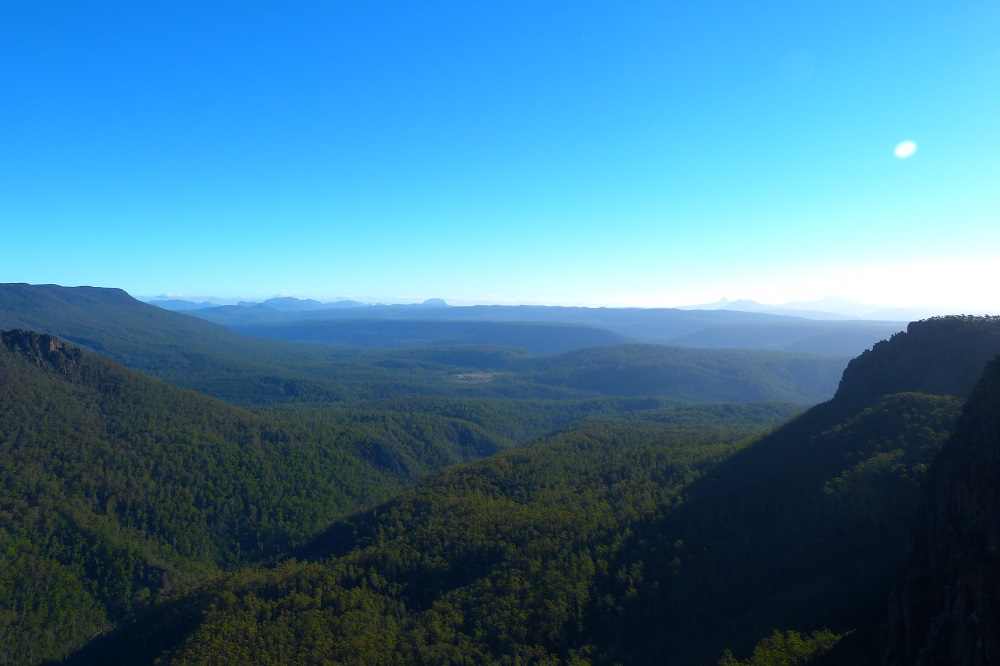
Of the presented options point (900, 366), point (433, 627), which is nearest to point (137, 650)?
point (433, 627)

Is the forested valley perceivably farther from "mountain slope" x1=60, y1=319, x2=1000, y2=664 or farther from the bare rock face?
the bare rock face

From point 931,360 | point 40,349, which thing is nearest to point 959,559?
point 931,360

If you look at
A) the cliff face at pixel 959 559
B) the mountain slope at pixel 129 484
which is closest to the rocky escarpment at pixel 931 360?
the cliff face at pixel 959 559

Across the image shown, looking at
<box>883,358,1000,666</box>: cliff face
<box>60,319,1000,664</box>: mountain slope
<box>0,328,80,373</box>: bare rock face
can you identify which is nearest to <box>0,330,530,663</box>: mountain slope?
<box>0,328,80,373</box>: bare rock face

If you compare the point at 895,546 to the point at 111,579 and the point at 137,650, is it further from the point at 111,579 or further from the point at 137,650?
the point at 111,579

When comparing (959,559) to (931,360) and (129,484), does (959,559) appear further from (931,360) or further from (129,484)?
(129,484)
